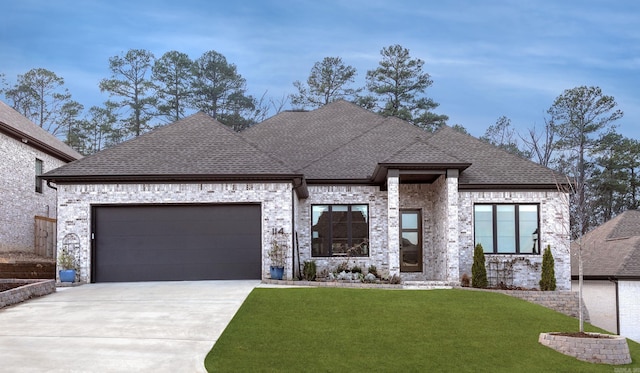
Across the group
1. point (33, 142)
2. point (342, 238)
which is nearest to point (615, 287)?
point (342, 238)

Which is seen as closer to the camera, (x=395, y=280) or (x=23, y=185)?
(x=395, y=280)

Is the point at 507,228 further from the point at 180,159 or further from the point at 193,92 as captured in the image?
the point at 193,92

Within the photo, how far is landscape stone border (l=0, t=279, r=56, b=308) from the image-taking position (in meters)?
13.4

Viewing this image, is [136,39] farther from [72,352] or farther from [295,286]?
[72,352]

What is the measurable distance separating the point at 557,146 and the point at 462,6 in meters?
18.5

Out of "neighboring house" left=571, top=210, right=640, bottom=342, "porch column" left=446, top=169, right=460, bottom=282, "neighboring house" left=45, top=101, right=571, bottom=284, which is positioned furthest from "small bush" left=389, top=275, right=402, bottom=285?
"neighboring house" left=571, top=210, right=640, bottom=342

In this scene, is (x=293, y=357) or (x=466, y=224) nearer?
(x=293, y=357)

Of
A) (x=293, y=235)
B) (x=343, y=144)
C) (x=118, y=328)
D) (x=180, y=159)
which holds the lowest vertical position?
(x=118, y=328)

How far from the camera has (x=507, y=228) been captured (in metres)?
18.8

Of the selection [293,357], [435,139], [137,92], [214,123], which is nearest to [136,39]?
[137,92]

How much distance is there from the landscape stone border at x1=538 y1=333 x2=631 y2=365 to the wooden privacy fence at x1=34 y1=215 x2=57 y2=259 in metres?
19.5

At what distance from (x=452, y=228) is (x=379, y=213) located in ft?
9.09

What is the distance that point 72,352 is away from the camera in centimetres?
907

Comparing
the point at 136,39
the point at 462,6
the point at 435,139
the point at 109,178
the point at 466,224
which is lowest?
the point at 466,224
